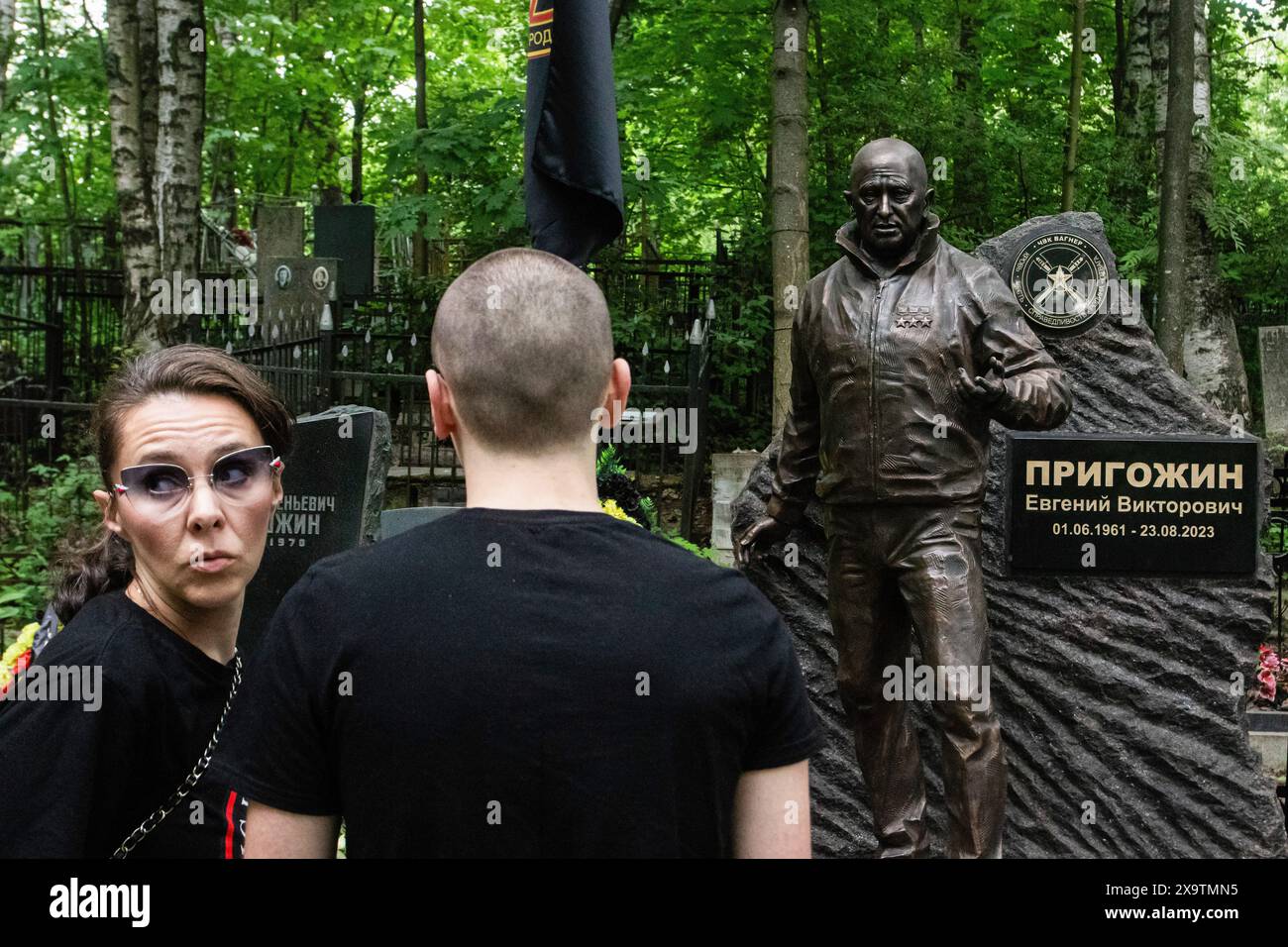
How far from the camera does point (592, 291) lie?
5.90 feet

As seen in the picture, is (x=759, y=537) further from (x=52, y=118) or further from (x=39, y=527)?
(x=52, y=118)

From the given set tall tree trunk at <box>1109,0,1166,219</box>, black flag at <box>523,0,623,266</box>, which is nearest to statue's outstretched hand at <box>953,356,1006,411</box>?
black flag at <box>523,0,623,266</box>

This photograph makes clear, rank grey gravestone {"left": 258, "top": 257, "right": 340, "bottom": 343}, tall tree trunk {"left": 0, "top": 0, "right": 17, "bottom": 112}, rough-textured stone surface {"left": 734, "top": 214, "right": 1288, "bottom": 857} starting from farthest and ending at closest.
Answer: tall tree trunk {"left": 0, "top": 0, "right": 17, "bottom": 112}
grey gravestone {"left": 258, "top": 257, "right": 340, "bottom": 343}
rough-textured stone surface {"left": 734, "top": 214, "right": 1288, "bottom": 857}

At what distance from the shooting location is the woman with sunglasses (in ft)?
5.85

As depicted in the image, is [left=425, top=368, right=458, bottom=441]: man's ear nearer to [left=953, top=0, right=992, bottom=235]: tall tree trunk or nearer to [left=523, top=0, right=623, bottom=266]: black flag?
[left=523, top=0, right=623, bottom=266]: black flag

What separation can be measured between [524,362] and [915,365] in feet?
10.5

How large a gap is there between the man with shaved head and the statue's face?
3.24 m

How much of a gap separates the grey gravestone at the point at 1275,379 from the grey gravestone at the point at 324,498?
8.54m

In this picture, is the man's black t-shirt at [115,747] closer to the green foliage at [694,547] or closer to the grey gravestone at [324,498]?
the grey gravestone at [324,498]

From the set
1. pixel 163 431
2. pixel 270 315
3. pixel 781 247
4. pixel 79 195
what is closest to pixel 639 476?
pixel 781 247

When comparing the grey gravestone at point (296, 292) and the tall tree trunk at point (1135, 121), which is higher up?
the tall tree trunk at point (1135, 121)

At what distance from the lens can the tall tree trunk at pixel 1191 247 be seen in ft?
32.8

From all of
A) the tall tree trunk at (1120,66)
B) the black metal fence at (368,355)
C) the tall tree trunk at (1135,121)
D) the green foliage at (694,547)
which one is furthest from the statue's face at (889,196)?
the tall tree trunk at (1120,66)
